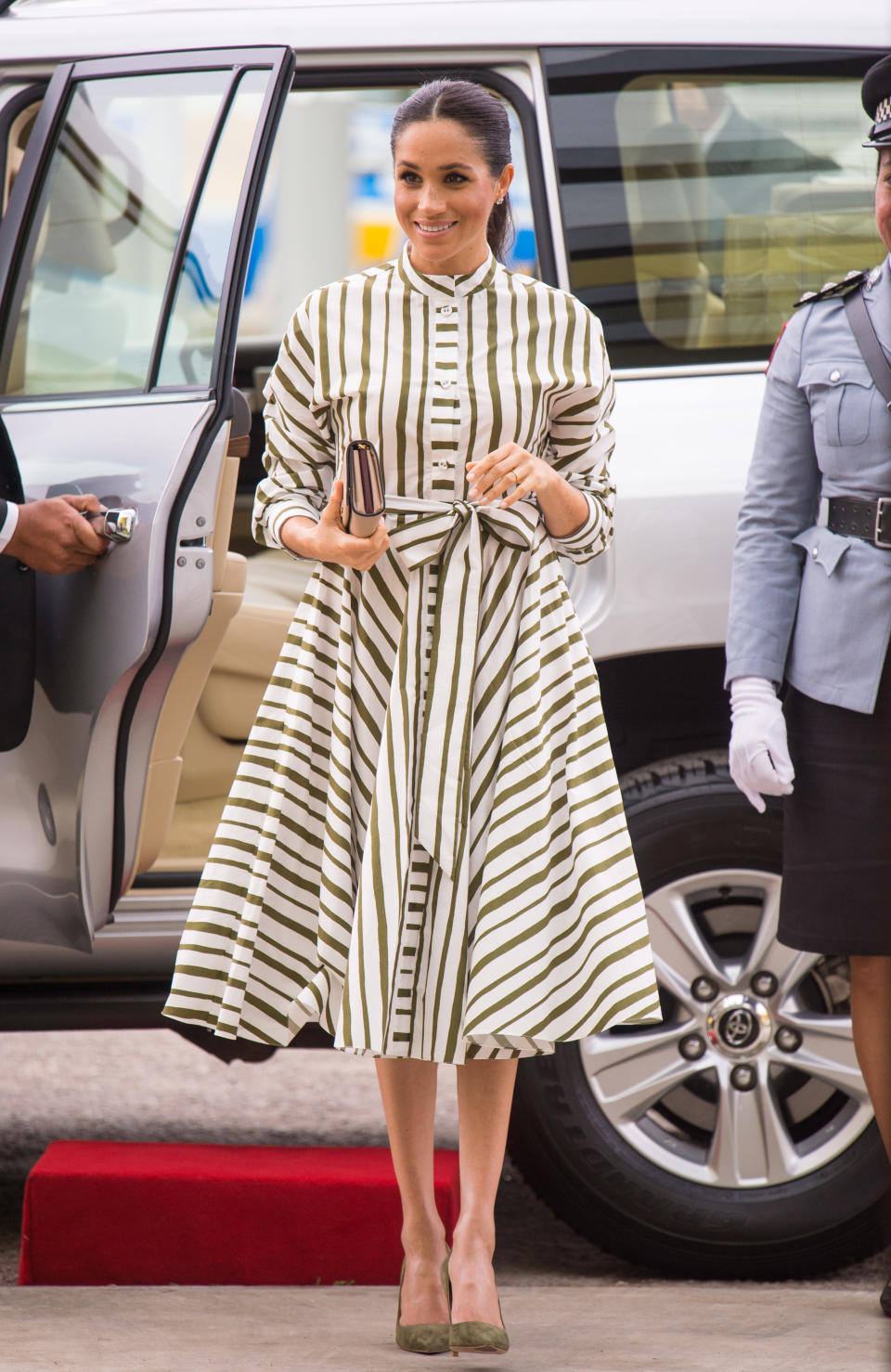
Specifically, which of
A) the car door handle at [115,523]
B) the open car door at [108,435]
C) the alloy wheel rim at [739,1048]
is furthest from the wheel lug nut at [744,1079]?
the car door handle at [115,523]

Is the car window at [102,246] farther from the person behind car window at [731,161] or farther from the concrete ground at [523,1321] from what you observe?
the concrete ground at [523,1321]

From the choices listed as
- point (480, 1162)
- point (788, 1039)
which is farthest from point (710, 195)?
point (480, 1162)

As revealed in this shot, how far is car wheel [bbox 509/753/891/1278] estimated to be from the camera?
2.97m

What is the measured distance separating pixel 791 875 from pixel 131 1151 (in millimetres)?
Answer: 1300

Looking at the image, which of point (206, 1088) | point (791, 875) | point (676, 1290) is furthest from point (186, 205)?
point (206, 1088)

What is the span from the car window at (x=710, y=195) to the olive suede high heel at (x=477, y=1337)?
5.47 feet

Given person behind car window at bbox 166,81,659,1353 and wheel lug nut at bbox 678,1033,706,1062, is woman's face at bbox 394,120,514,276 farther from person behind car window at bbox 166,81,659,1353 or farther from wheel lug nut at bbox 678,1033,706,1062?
wheel lug nut at bbox 678,1033,706,1062

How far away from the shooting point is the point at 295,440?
2.50m

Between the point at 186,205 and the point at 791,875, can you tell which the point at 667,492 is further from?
the point at 186,205

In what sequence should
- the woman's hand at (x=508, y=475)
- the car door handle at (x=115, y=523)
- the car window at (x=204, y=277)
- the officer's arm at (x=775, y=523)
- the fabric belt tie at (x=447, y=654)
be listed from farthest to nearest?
the car window at (x=204, y=277) → the car door handle at (x=115, y=523) → the officer's arm at (x=775, y=523) → the fabric belt tie at (x=447, y=654) → the woman's hand at (x=508, y=475)

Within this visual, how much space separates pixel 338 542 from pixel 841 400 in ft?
2.59

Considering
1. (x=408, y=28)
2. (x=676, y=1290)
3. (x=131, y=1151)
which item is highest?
(x=408, y=28)

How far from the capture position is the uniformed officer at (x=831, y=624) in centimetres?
252

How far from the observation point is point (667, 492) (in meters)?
2.90
